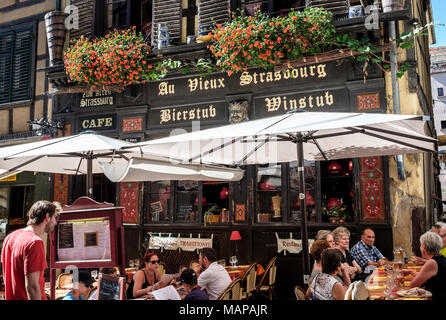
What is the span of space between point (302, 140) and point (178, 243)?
4980mm

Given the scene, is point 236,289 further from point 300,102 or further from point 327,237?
point 300,102

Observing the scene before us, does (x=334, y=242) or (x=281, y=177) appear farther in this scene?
(x=281, y=177)

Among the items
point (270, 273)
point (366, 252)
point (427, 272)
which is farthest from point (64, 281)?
point (427, 272)

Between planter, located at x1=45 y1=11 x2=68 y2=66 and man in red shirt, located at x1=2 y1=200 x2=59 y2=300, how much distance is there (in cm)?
798

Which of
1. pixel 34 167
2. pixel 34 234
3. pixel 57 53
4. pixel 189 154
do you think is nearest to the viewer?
pixel 34 234

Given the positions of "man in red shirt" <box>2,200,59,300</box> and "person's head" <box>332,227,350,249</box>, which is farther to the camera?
"person's head" <box>332,227,350,249</box>

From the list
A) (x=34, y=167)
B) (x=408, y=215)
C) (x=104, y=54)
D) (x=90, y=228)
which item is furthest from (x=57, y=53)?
(x=408, y=215)

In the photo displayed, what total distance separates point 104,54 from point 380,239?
6.95 metres

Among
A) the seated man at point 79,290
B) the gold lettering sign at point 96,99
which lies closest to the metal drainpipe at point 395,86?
the seated man at point 79,290

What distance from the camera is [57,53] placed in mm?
10836

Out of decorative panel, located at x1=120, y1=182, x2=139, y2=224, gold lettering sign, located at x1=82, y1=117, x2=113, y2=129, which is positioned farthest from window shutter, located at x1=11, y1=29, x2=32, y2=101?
decorative panel, located at x1=120, y1=182, x2=139, y2=224

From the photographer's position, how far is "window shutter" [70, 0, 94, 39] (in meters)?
10.9

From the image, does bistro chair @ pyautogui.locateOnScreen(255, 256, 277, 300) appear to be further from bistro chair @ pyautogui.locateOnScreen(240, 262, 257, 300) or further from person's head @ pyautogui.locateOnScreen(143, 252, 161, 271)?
person's head @ pyautogui.locateOnScreen(143, 252, 161, 271)

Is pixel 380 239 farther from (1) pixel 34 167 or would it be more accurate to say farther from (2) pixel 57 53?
(2) pixel 57 53
